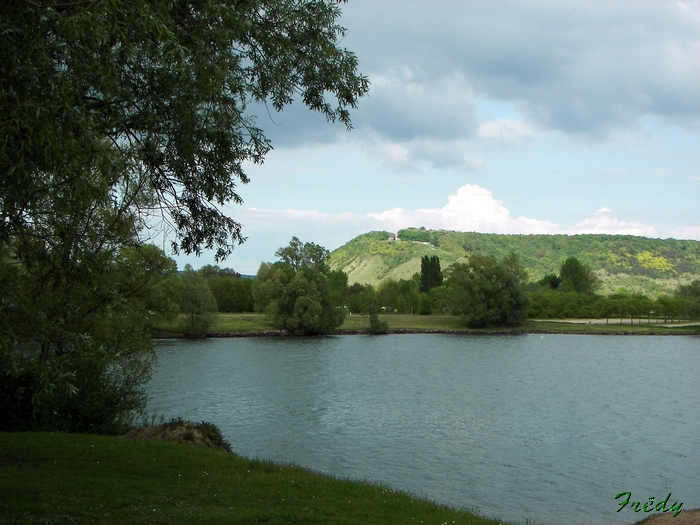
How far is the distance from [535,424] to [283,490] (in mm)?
18451

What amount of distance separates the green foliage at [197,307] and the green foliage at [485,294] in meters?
39.9

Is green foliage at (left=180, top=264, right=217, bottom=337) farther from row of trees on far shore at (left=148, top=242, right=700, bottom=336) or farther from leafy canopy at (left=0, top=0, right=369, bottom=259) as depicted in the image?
leafy canopy at (left=0, top=0, right=369, bottom=259)

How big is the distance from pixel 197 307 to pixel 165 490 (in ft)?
204

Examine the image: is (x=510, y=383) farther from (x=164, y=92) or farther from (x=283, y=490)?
(x=164, y=92)

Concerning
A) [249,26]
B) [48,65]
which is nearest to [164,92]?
[249,26]

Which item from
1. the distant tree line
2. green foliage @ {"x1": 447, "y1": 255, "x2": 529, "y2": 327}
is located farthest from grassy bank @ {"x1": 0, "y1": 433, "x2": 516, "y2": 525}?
the distant tree line

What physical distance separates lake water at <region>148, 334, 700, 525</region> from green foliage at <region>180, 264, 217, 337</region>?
1482 centimetres

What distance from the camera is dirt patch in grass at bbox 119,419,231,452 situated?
15.3 m

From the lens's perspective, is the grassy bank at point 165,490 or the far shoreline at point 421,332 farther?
the far shoreline at point 421,332

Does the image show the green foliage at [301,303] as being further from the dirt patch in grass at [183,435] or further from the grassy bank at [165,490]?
the grassy bank at [165,490]

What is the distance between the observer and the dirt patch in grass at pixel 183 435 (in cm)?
1533

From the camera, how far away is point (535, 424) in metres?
26.0

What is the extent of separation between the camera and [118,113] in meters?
8.23

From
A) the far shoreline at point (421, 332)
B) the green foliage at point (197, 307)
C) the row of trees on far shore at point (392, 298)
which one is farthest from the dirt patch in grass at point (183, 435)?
the far shoreline at point (421, 332)
